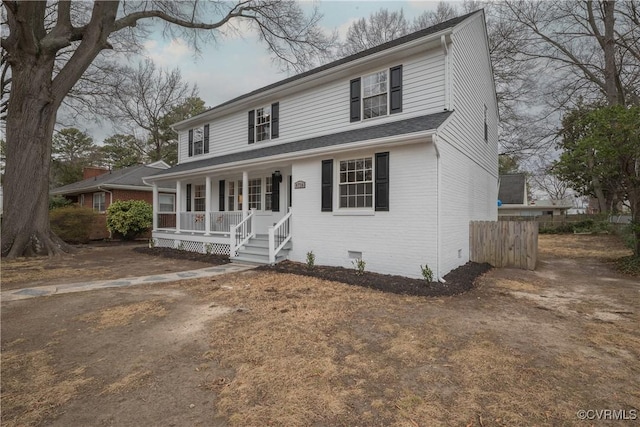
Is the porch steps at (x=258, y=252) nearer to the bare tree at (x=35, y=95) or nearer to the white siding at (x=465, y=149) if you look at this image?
the white siding at (x=465, y=149)

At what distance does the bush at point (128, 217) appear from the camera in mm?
16250

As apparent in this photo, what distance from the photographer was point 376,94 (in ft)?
29.4

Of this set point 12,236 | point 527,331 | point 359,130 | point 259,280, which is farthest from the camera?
point 12,236

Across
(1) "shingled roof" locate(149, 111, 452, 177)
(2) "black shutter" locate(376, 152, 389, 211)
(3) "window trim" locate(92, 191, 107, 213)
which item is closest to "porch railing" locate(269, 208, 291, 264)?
(1) "shingled roof" locate(149, 111, 452, 177)

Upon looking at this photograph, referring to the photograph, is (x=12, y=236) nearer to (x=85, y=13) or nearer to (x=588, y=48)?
(x=85, y=13)

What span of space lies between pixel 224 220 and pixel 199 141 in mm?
5853

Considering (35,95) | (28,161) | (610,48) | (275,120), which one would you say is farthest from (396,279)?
(610,48)

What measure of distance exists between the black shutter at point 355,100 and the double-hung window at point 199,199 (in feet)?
28.1

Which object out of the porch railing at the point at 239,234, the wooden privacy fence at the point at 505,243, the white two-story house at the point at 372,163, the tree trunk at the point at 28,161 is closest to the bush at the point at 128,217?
the tree trunk at the point at 28,161

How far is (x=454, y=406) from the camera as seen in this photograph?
2.57 meters

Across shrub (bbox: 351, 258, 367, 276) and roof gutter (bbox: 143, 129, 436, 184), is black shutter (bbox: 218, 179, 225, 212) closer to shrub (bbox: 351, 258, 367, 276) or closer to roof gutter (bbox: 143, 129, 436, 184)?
roof gutter (bbox: 143, 129, 436, 184)

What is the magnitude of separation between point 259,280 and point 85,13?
17.2 metres

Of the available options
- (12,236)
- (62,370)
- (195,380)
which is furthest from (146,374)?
(12,236)

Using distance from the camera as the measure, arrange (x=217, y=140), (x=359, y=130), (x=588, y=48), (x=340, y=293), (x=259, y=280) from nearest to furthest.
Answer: (x=340, y=293) → (x=259, y=280) → (x=359, y=130) → (x=217, y=140) → (x=588, y=48)
